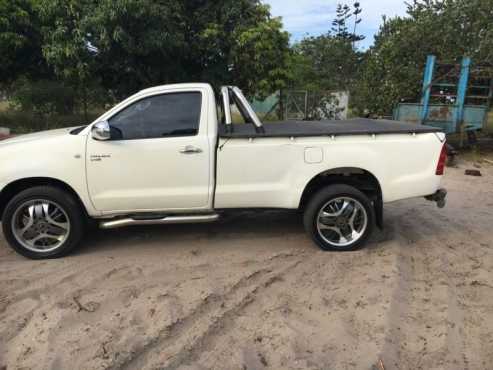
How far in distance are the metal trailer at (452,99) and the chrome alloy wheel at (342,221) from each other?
7.58 metres

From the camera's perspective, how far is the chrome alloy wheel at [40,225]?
13.3ft

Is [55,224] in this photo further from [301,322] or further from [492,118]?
[492,118]

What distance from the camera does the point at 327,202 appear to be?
14.0 feet

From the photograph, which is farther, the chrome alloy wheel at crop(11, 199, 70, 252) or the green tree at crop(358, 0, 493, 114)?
the green tree at crop(358, 0, 493, 114)

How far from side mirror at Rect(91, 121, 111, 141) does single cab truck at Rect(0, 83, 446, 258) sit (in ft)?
0.04

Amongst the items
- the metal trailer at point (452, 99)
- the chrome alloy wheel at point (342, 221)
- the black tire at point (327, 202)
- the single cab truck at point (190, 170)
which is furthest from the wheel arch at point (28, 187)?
the metal trailer at point (452, 99)

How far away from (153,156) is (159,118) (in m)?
0.41

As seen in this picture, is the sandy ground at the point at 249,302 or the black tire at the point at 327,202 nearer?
the sandy ground at the point at 249,302

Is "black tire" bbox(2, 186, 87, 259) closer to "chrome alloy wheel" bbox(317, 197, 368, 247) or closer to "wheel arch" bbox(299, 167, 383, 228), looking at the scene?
"wheel arch" bbox(299, 167, 383, 228)

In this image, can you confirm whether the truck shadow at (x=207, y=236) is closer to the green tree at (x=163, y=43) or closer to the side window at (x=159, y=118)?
the side window at (x=159, y=118)

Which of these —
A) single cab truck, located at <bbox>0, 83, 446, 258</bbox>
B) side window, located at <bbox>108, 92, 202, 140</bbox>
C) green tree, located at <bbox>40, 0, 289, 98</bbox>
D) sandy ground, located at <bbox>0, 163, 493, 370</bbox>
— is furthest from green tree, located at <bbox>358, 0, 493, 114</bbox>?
side window, located at <bbox>108, 92, 202, 140</bbox>

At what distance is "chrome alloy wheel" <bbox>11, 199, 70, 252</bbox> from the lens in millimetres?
4039

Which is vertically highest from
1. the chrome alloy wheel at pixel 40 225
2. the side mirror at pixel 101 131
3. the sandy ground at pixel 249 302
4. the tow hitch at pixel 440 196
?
the side mirror at pixel 101 131

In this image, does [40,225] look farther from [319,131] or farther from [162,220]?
[319,131]
